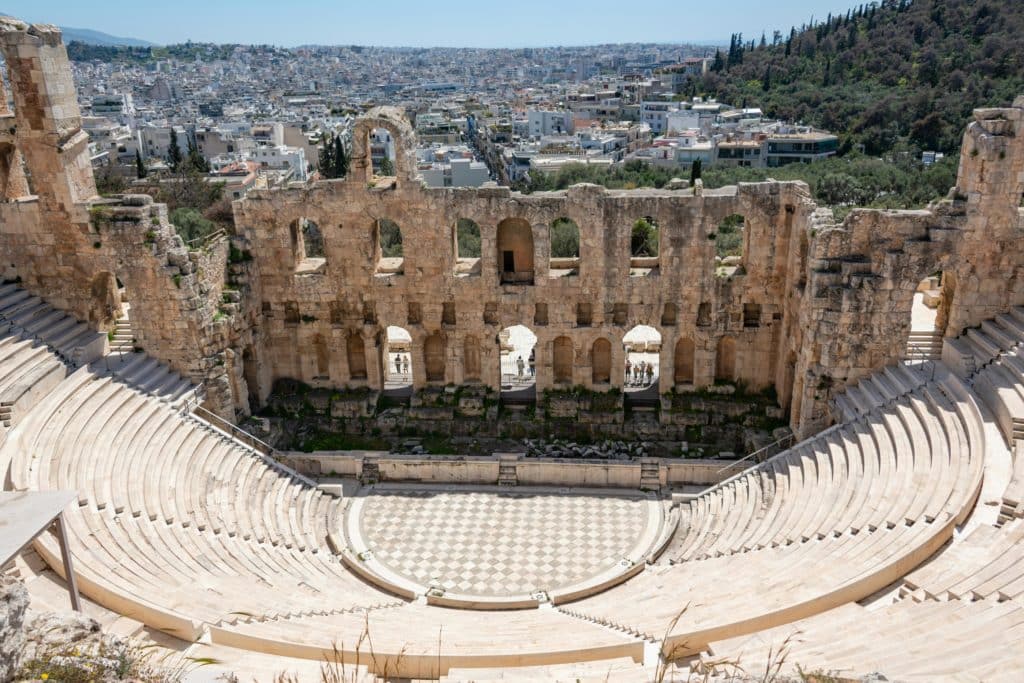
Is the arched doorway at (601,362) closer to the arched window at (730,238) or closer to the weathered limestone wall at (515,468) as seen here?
the weathered limestone wall at (515,468)

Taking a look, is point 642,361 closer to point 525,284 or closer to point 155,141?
point 525,284

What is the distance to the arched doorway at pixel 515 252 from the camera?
89.4ft

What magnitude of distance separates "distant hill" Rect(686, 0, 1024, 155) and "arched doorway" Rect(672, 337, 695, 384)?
5093 centimetres

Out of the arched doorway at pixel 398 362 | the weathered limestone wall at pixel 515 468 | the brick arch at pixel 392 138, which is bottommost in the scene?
the weathered limestone wall at pixel 515 468

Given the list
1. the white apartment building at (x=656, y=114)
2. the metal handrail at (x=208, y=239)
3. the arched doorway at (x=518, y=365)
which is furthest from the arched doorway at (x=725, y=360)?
the white apartment building at (x=656, y=114)

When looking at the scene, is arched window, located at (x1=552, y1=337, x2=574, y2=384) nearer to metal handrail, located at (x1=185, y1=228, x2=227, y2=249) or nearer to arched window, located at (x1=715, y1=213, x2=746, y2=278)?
arched window, located at (x1=715, y1=213, x2=746, y2=278)

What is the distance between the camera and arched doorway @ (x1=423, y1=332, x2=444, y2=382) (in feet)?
93.2

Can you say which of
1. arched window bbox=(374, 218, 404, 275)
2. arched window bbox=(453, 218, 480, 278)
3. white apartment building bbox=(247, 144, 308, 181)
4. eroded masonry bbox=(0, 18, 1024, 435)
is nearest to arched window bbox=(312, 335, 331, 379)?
eroded masonry bbox=(0, 18, 1024, 435)

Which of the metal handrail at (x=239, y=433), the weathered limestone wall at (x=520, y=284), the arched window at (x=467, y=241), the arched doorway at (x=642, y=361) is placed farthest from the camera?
the arched window at (x=467, y=241)

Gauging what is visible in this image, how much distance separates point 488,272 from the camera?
1044 inches

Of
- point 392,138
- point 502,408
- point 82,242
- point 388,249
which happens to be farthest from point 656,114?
point 82,242

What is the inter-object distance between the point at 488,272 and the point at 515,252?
165cm

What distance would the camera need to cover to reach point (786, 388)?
26.3 m

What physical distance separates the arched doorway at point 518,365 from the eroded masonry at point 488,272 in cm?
125
